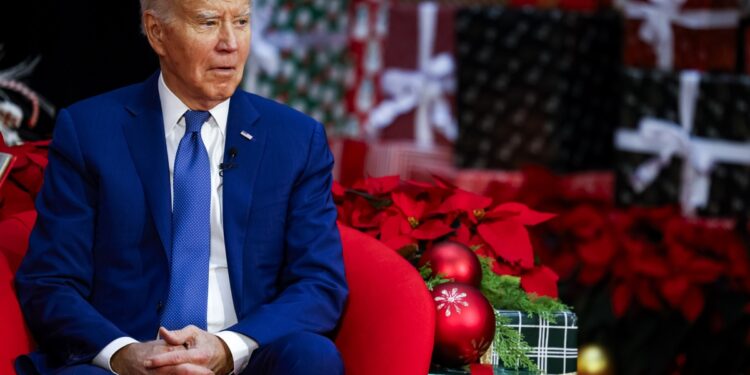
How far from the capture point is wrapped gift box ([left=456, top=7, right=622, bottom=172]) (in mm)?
5215

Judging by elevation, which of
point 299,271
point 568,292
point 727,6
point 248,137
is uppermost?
point 727,6

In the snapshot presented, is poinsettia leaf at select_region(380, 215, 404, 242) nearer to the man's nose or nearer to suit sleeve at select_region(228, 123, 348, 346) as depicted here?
suit sleeve at select_region(228, 123, 348, 346)

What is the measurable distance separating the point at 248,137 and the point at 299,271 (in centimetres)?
30

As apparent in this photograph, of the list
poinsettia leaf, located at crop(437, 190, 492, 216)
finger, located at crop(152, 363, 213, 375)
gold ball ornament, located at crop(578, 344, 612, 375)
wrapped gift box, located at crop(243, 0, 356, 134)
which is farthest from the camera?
wrapped gift box, located at crop(243, 0, 356, 134)

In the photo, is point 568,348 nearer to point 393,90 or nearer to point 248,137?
point 248,137

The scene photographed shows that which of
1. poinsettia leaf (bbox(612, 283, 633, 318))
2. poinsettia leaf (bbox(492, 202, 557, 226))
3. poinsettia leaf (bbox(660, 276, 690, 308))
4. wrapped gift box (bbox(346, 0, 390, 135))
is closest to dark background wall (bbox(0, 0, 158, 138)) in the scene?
poinsettia leaf (bbox(492, 202, 557, 226))

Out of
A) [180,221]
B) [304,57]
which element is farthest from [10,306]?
[304,57]

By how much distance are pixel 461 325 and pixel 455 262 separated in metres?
0.23

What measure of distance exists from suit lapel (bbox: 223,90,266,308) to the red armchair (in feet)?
0.88

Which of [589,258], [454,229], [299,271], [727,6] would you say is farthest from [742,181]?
[299,271]

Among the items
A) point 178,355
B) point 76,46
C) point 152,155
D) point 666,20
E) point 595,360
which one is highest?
point 666,20

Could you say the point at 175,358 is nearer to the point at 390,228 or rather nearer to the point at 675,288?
the point at 390,228

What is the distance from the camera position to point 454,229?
3.01 metres

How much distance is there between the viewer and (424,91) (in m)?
Result: 5.18
